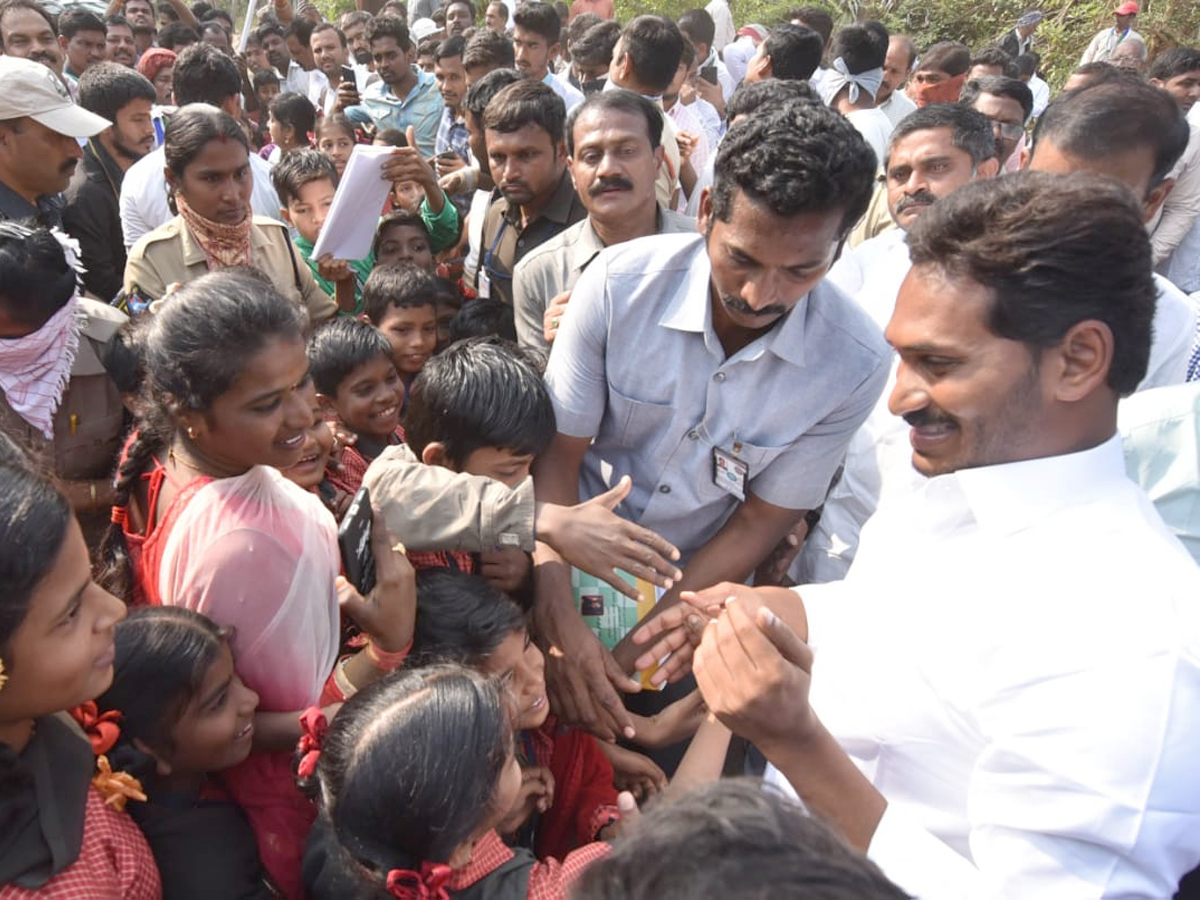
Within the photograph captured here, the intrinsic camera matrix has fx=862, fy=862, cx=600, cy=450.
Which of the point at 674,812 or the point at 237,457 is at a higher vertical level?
the point at 674,812

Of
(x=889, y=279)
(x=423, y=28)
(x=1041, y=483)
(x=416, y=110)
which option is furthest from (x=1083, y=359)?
(x=423, y=28)

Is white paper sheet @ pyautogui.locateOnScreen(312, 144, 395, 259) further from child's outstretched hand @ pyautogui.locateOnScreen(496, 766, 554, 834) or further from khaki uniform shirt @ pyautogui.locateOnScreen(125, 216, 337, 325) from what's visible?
child's outstretched hand @ pyautogui.locateOnScreen(496, 766, 554, 834)

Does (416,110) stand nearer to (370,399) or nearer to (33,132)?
(33,132)

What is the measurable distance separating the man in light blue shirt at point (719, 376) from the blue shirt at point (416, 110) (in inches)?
205

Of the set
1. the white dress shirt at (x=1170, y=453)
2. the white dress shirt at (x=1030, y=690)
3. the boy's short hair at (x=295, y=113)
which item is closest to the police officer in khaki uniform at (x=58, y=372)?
the white dress shirt at (x=1030, y=690)

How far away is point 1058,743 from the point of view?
1147mm

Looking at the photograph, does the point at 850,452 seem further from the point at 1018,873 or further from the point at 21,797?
the point at 21,797

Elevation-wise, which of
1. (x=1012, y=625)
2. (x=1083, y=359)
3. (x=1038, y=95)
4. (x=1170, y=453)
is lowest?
(x=1038, y=95)

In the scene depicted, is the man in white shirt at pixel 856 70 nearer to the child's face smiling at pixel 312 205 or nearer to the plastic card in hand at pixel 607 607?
the child's face smiling at pixel 312 205

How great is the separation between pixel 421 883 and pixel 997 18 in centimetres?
1786

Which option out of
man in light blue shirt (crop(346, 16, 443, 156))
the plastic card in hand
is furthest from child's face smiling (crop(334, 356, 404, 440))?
man in light blue shirt (crop(346, 16, 443, 156))

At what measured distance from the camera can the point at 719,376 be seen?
84.9 inches

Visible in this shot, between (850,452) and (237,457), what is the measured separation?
1795 millimetres

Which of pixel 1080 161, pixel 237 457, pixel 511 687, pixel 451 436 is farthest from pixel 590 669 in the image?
pixel 1080 161
